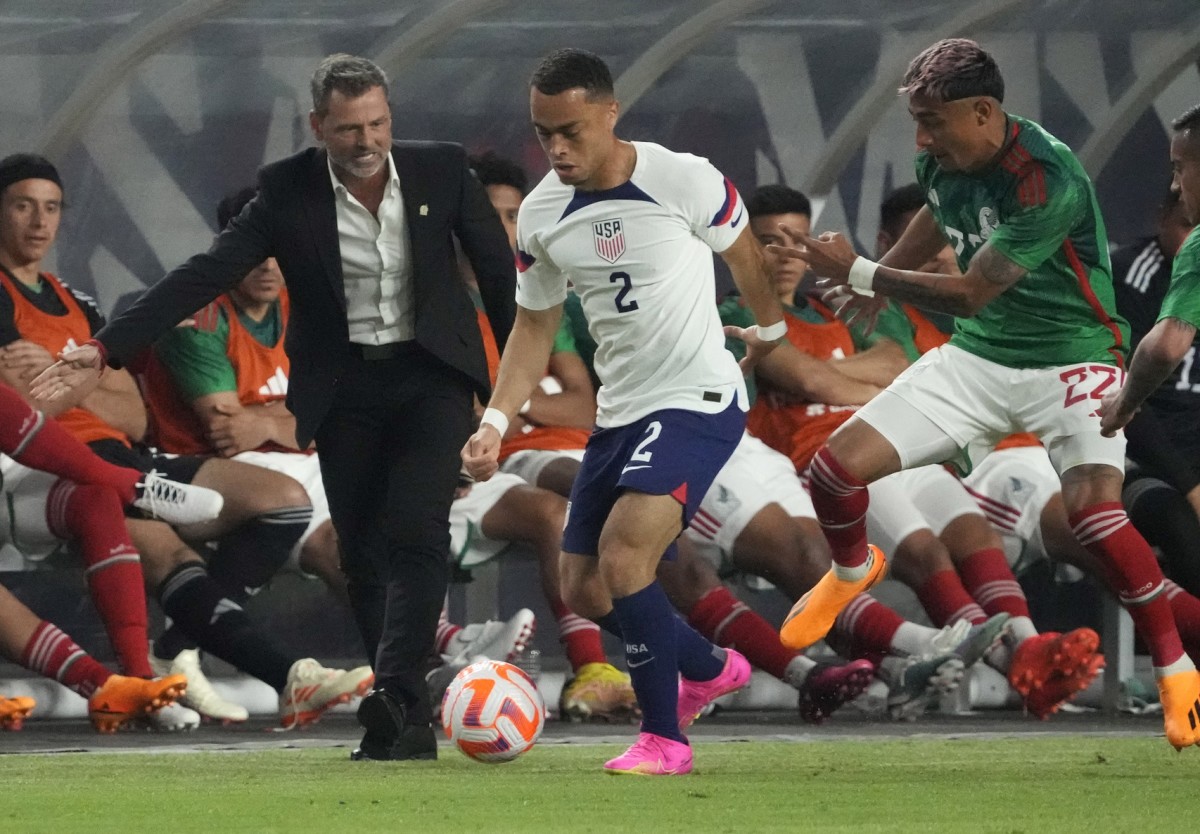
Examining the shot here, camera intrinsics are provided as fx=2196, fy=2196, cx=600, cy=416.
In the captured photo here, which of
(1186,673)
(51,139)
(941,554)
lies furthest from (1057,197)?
(51,139)

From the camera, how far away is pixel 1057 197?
5.76 meters

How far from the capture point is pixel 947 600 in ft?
26.1

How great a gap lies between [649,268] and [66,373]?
1525 mm

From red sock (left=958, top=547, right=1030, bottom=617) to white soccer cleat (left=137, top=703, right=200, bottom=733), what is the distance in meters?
2.89

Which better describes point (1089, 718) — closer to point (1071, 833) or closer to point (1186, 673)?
point (1186, 673)

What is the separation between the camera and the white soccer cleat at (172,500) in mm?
7438

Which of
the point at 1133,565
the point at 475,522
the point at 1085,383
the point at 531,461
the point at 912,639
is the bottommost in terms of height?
the point at 912,639

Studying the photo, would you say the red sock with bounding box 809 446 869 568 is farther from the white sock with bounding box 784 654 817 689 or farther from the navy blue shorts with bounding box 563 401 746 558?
the white sock with bounding box 784 654 817 689

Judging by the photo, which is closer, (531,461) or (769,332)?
(769,332)

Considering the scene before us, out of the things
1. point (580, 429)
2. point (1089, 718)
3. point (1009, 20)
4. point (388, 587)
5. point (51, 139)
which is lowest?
point (1089, 718)

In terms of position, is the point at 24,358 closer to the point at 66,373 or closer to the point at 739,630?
the point at 66,373

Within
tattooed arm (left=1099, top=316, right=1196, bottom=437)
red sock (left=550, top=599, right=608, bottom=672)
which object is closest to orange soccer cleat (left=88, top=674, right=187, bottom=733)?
red sock (left=550, top=599, right=608, bottom=672)

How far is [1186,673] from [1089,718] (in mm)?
2291

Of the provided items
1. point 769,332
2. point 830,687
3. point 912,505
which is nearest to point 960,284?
point 769,332
